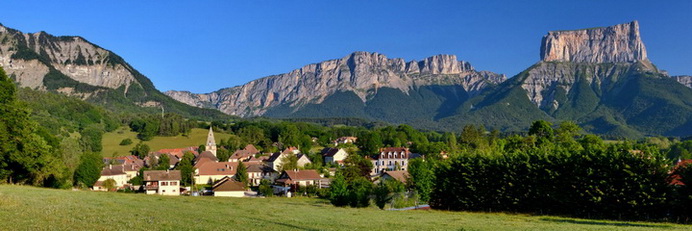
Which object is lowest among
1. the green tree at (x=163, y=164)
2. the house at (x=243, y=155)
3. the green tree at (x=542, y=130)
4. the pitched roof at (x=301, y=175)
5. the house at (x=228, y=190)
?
the house at (x=228, y=190)

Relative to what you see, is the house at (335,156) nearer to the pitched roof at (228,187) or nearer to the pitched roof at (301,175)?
the pitched roof at (301,175)

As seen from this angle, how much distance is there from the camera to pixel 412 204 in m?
65.0

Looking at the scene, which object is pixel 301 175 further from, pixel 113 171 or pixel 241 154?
pixel 241 154

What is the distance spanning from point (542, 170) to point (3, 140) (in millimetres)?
47019

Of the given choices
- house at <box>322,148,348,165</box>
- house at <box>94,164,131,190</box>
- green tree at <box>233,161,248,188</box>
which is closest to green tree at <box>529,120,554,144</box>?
green tree at <box>233,161,248,188</box>

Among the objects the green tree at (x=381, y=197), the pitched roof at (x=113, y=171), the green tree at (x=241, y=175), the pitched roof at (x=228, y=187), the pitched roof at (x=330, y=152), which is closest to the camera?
the green tree at (x=381, y=197)

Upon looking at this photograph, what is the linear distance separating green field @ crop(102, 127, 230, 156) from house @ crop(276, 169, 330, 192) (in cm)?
7151

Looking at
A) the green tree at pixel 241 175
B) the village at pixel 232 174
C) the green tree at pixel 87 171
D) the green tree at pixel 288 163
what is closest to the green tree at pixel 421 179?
the village at pixel 232 174

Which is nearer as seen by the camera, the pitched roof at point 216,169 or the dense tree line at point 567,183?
the dense tree line at point 567,183

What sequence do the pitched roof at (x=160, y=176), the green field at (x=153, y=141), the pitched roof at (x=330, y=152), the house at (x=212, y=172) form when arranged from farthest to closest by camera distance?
the green field at (x=153, y=141) → the pitched roof at (x=330, y=152) → the house at (x=212, y=172) → the pitched roof at (x=160, y=176)

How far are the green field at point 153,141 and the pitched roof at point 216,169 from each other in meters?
46.3

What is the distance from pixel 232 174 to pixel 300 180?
80.3 ft

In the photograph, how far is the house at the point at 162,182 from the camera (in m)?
85.2

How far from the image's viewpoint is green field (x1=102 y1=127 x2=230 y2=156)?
497 ft
